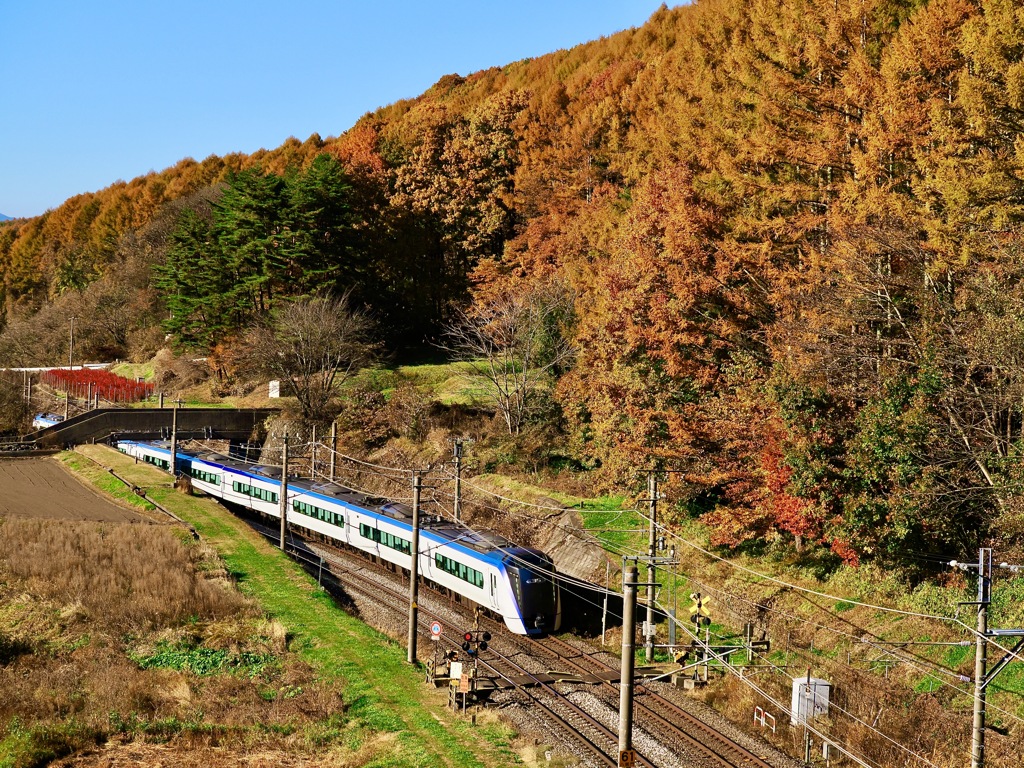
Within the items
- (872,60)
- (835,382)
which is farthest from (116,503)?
(872,60)

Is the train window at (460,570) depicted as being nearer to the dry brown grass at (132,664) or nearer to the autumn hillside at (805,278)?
the dry brown grass at (132,664)

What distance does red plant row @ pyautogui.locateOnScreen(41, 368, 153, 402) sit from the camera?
66500mm

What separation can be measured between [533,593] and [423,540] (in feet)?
21.4

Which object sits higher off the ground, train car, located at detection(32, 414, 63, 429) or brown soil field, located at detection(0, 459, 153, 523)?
train car, located at detection(32, 414, 63, 429)

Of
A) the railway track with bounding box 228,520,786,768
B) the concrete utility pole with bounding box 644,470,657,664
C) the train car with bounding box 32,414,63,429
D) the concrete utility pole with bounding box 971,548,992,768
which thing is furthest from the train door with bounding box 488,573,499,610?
the train car with bounding box 32,414,63,429

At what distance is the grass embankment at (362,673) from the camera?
58.5 feet

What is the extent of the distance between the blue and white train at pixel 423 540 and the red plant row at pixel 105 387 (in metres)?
21.6

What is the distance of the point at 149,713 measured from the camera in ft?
64.9

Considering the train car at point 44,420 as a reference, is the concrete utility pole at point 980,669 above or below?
above

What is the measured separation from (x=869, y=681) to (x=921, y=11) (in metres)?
20.9

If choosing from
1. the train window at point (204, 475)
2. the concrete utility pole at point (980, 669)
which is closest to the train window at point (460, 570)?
the concrete utility pole at point (980, 669)

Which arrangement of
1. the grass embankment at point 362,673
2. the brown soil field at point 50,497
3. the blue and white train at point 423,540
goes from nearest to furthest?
the grass embankment at point 362,673 < the blue and white train at point 423,540 < the brown soil field at point 50,497

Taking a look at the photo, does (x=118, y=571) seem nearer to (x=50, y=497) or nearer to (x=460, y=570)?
(x=460, y=570)

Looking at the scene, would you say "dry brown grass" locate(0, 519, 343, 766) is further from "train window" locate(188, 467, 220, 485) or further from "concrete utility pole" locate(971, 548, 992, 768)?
"train window" locate(188, 467, 220, 485)
